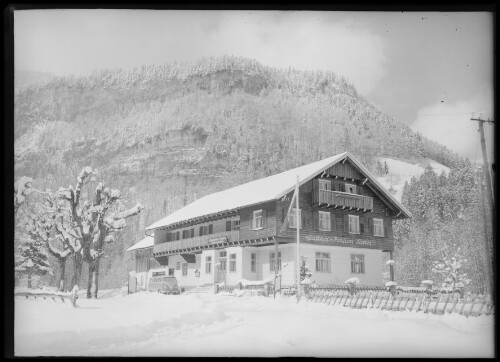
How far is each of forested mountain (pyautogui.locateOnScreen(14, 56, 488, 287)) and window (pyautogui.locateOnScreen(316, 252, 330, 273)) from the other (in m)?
1.91

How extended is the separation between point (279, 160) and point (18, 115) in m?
5.14

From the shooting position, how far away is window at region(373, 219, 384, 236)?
1315cm

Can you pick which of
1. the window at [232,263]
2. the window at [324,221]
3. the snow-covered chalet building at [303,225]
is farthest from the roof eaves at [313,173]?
the window at [232,263]

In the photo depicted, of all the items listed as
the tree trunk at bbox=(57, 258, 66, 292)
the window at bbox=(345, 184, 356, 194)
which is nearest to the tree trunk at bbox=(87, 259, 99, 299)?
the tree trunk at bbox=(57, 258, 66, 292)

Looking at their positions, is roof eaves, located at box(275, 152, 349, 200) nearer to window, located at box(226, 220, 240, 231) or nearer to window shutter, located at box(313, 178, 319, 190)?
window shutter, located at box(313, 178, 319, 190)

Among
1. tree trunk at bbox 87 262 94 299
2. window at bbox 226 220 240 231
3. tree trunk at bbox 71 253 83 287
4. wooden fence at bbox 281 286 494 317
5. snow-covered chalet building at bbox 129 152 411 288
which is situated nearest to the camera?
wooden fence at bbox 281 286 494 317

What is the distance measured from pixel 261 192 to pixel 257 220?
0.63 m

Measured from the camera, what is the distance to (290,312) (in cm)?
1224

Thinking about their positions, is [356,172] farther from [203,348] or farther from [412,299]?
[203,348]

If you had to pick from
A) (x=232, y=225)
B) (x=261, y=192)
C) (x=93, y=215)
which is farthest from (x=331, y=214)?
(x=93, y=215)

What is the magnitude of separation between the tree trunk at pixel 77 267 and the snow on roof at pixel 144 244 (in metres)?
0.98

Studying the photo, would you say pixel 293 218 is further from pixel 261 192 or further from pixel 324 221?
pixel 261 192

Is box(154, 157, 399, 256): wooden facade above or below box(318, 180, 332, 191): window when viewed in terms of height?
below

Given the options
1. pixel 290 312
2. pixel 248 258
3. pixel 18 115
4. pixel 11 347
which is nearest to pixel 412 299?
pixel 290 312
